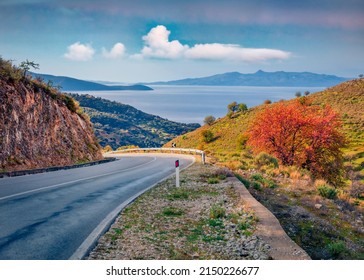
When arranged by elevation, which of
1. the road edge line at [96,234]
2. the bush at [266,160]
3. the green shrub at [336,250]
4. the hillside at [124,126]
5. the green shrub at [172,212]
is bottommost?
the hillside at [124,126]

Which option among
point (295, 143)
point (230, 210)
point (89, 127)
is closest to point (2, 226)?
point (230, 210)

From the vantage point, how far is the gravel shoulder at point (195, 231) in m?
5.79

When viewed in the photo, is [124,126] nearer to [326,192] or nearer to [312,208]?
[326,192]

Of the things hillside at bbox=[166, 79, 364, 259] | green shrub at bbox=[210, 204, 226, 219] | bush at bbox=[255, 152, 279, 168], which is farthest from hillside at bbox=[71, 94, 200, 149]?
green shrub at bbox=[210, 204, 226, 219]

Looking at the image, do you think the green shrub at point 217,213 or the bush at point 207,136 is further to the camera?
the bush at point 207,136

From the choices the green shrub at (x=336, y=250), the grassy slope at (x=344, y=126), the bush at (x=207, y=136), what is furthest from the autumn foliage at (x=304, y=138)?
the bush at (x=207, y=136)

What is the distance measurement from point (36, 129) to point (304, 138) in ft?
51.6

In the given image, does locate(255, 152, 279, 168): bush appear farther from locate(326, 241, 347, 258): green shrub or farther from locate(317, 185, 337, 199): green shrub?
locate(326, 241, 347, 258): green shrub

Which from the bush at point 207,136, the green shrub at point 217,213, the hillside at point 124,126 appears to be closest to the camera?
the green shrub at point 217,213

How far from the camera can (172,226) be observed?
7453 mm

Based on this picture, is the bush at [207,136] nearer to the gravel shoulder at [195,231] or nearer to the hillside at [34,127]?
the hillside at [34,127]

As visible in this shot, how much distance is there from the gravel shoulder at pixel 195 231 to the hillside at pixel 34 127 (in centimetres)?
949

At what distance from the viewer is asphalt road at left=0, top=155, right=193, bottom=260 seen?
5.78m

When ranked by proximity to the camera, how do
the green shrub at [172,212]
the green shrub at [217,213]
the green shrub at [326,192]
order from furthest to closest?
the green shrub at [326,192] < the green shrub at [172,212] < the green shrub at [217,213]
